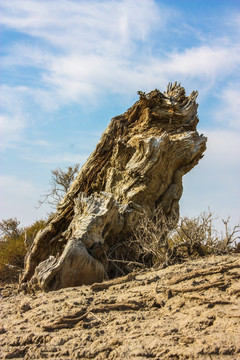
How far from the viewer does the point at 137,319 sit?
4797 mm

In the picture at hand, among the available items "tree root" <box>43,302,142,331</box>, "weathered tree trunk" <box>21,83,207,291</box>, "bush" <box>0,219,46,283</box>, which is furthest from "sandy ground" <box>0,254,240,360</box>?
"bush" <box>0,219,46,283</box>

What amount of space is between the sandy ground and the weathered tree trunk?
5.43 feet

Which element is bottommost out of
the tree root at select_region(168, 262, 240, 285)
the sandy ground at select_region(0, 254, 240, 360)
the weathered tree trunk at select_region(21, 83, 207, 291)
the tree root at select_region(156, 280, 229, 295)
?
the sandy ground at select_region(0, 254, 240, 360)

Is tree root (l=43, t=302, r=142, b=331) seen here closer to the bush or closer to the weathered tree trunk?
the weathered tree trunk

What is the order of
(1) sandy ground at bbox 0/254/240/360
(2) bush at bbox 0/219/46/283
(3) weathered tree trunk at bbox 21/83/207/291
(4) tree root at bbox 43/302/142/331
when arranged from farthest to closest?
(2) bush at bbox 0/219/46/283 < (3) weathered tree trunk at bbox 21/83/207/291 < (4) tree root at bbox 43/302/142/331 < (1) sandy ground at bbox 0/254/240/360

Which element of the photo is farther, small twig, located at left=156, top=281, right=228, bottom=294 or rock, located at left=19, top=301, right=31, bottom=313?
rock, located at left=19, top=301, right=31, bottom=313

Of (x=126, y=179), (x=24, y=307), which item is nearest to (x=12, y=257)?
(x=126, y=179)

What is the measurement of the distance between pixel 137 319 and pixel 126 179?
538 cm

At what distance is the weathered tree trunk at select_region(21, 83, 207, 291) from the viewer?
838 centimetres

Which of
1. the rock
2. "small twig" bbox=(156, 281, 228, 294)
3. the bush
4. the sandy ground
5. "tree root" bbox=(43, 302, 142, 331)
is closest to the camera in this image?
the sandy ground

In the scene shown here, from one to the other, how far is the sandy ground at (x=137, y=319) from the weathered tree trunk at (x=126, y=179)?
1655mm

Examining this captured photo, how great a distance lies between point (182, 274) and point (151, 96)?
19.5 ft

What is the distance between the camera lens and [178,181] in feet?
34.3

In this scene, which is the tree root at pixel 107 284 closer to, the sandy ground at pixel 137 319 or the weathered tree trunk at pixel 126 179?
the sandy ground at pixel 137 319
